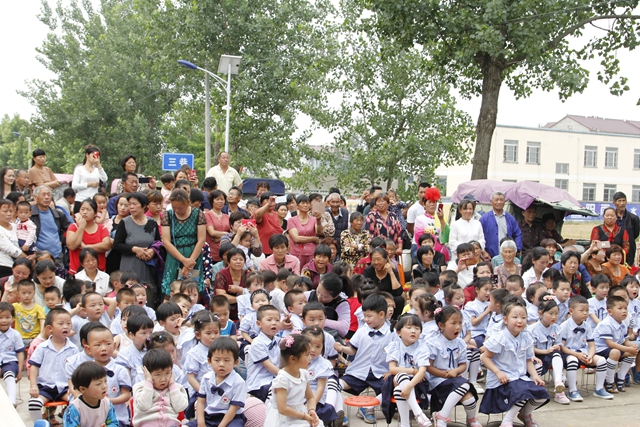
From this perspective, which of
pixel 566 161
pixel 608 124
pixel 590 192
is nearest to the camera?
pixel 566 161

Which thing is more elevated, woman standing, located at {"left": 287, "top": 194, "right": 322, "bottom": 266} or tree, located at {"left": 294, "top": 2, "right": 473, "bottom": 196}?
tree, located at {"left": 294, "top": 2, "right": 473, "bottom": 196}

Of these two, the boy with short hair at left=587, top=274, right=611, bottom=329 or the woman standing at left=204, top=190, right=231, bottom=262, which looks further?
the woman standing at left=204, top=190, right=231, bottom=262

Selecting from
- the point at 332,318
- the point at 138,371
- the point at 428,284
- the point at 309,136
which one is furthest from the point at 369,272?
the point at 309,136

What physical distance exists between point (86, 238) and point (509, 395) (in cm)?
486

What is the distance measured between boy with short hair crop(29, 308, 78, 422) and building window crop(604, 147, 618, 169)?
143 ft

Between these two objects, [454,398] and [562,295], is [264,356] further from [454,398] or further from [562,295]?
[562,295]

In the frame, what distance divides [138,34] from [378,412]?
1113 inches

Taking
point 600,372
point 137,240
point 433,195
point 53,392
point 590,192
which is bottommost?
point 53,392

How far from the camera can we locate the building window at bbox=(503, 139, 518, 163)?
41406 millimetres

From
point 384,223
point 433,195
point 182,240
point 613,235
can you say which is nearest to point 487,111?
point 613,235

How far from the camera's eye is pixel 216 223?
8.08 metres

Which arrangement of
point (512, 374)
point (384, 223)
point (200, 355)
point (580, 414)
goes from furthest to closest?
point (384, 223) < point (580, 414) < point (512, 374) < point (200, 355)

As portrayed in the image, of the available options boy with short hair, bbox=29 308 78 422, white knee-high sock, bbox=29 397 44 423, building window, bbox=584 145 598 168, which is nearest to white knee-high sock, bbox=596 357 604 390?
boy with short hair, bbox=29 308 78 422

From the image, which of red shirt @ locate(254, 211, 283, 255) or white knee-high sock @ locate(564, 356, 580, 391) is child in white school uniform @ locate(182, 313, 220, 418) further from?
white knee-high sock @ locate(564, 356, 580, 391)
